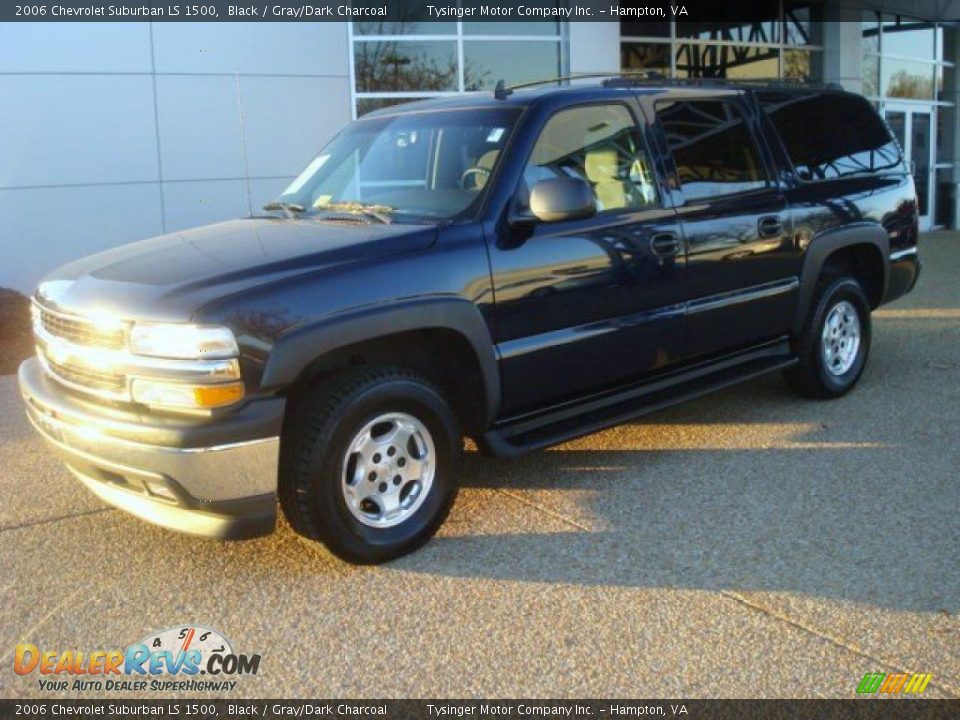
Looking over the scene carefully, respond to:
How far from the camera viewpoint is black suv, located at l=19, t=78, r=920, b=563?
3570 millimetres

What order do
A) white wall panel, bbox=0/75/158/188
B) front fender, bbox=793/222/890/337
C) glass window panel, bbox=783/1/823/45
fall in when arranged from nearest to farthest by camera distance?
front fender, bbox=793/222/890/337 < white wall panel, bbox=0/75/158/188 < glass window panel, bbox=783/1/823/45

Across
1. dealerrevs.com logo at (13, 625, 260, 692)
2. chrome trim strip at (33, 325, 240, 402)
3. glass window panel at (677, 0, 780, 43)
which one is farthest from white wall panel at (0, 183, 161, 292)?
glass window panel at (677, 0, 780, 43)

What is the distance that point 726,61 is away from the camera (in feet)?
54.5

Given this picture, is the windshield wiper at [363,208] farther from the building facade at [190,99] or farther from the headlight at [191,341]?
the building facade at [190,99]

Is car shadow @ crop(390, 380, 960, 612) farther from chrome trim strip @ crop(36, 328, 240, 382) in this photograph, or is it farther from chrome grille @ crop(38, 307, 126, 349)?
chrome grille @ crop(38, 307, 126, 349)

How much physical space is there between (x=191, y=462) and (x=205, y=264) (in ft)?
2.70

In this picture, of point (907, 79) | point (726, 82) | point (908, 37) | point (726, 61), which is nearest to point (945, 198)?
point (907, 79)

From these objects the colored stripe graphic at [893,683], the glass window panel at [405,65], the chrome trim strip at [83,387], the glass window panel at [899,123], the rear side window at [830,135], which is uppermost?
the glass window panel at [405,65]

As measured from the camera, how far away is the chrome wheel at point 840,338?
6180mm

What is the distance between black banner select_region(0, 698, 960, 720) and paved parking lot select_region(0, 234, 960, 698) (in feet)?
0.19

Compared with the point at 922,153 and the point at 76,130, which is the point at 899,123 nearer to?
the point at 922,153

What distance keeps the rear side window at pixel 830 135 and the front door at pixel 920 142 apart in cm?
1346

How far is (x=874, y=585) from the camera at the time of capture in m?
→ 3.66

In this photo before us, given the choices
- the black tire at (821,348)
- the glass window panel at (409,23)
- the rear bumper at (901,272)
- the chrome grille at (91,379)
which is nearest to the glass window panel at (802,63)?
the glass window panel at (409,23)
